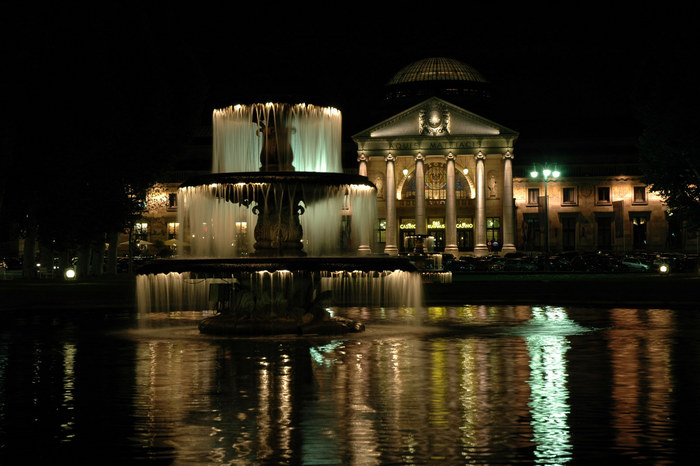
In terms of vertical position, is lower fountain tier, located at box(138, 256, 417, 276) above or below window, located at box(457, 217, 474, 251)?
below

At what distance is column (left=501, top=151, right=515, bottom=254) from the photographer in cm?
10469

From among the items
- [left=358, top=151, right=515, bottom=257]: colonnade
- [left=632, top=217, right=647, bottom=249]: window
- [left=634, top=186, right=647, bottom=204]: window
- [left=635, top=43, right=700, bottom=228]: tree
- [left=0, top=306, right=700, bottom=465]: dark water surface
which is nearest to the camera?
[left=0, top=306, right=700, bottom=465]: dark water surface

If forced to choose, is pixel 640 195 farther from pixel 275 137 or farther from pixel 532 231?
pixel 275 137

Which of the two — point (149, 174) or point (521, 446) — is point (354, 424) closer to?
point (521, 446)

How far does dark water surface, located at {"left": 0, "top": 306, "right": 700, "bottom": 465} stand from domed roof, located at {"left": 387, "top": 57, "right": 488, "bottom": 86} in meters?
105

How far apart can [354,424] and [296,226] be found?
11.1 metres

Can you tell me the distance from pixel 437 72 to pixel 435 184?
687 inches

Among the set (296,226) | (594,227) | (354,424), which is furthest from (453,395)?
(594,227)

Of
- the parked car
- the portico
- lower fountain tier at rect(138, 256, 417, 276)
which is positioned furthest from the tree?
the portico

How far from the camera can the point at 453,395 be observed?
11.5m

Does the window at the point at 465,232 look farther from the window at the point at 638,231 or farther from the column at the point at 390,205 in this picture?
the window at the point at 638,231

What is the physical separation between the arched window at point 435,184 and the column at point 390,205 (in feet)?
11.2

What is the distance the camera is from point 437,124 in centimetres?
10531

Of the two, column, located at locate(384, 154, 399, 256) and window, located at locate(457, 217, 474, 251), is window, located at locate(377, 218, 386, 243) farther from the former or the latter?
window, located at locate(457, 217, 474, 251)
